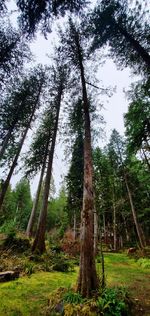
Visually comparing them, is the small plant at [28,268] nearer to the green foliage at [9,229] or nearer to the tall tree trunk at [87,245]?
the green foliage at [9,229]

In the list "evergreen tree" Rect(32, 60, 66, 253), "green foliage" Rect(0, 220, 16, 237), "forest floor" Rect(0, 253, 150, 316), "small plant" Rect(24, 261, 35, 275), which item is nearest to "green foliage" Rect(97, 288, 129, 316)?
"forest floor" Rect(0, 253, 150, 316)

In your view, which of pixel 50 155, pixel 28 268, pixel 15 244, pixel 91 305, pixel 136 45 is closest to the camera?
pixel 91 305

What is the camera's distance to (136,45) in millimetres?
10391

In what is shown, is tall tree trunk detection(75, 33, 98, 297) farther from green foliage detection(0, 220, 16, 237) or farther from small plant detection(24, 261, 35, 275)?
green foliage detection(0, 220, 16, 237)

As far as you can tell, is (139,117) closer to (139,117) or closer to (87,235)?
(139,117)

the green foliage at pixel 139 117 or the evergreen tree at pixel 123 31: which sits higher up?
the evergreen tree at pixel 123 31

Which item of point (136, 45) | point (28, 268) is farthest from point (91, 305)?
point (136, 45)

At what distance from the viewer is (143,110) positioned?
11711mm

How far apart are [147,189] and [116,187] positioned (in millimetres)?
4729

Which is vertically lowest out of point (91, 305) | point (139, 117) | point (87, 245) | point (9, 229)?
point (91, 305)

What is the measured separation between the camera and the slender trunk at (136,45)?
390 inches

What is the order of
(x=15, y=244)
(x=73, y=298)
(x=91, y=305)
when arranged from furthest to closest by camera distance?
(x=15, y=244)
(x=73, y=298)
(x=91, y=305)

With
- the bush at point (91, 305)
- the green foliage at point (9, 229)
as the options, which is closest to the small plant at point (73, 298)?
the bush at point (91, 305)

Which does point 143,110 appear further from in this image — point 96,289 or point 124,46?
point 96,289
